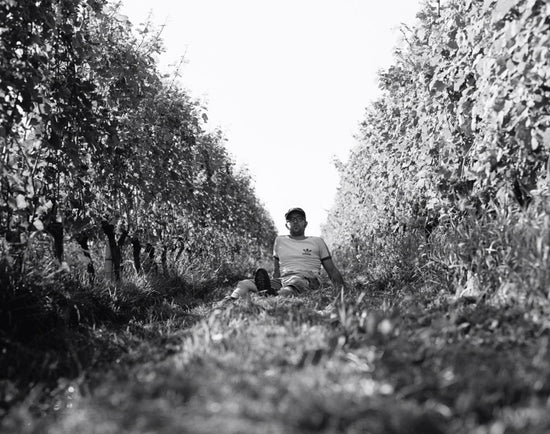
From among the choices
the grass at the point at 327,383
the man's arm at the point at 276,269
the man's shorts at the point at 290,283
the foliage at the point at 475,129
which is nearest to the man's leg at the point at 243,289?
the man's shorts at the point at 290,283

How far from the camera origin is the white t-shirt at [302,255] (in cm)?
631

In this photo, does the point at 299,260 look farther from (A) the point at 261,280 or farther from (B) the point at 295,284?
(A) the point at 261,280

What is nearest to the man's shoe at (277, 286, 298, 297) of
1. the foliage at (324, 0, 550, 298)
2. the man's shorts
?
the man's shorts

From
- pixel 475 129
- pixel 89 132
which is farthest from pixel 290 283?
pixel 89 132

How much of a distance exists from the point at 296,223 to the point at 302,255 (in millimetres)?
423

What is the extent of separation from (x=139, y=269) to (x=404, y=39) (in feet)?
18.8

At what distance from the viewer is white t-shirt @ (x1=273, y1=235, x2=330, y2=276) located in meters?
6.31

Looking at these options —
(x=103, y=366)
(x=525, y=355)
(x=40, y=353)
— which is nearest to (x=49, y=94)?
(x=40, y=353)

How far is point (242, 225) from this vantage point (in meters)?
17.9

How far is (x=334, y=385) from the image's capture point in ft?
6.36

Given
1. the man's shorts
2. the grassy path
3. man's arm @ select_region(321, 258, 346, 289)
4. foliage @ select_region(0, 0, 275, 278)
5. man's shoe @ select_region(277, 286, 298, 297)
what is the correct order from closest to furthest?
1. the grassy path
2. foliage @ select_region(0, 0, 275, 278)
3. man's shoe @ select_region(277, 286, 298, 297)
4. the man's shorts
5. man's arm @ select_region(321, 258, 346, 289)

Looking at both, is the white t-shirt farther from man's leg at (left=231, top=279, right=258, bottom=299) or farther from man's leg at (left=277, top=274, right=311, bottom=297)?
man's leg at (left=231, top=279, right=258, bottom=299)

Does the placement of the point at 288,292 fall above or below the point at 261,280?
below

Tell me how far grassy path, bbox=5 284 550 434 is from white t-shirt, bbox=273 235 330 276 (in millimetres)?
3244
